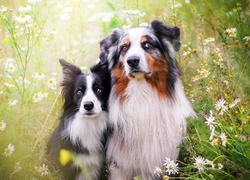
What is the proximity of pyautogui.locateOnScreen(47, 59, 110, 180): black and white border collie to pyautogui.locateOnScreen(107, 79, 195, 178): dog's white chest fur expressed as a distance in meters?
0.14

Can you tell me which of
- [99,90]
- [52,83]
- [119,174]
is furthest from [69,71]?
[119,174]

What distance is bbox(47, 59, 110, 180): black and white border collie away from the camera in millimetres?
3777

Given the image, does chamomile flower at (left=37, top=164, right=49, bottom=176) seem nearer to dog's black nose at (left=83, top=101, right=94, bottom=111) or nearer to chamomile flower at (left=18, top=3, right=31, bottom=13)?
dog's black nose at (left=83, top=101, right=94, bottom=111)

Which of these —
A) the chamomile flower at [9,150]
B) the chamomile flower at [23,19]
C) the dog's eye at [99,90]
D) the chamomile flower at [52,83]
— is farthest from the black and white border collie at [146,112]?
the chamomile flower at [52,83]

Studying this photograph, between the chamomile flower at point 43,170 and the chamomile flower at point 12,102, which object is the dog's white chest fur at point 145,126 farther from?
the chamomile flower at point 12,102

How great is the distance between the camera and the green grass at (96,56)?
3.21m

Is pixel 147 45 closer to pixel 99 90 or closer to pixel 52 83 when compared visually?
pixel 99 90

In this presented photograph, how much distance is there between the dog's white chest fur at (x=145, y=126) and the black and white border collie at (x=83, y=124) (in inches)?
5.3

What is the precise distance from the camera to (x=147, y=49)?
11.8 feet

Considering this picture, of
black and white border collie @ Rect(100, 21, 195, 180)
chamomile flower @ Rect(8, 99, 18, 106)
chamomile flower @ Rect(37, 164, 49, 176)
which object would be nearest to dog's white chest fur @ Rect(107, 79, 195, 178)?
black and white border collie @ Rect(100, 21, 195, 180)

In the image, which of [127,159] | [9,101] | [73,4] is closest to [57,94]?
[9,101]

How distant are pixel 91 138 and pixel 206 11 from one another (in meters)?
2.47

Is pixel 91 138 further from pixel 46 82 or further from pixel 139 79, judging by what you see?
pixel 46 82

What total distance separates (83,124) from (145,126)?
1.96 feet
